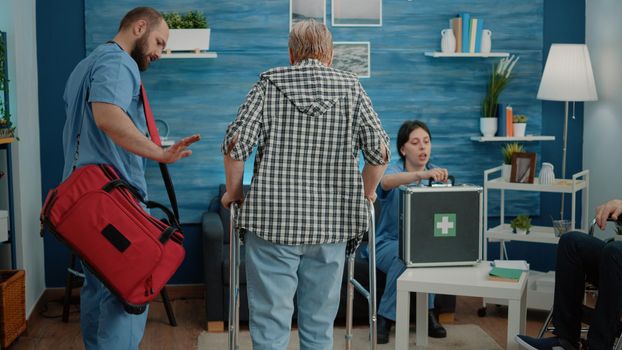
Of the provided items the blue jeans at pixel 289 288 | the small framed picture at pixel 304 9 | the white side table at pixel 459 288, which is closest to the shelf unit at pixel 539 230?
the white side table at pixel 459 288

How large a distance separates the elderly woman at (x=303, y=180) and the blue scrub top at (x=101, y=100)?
0.35 m

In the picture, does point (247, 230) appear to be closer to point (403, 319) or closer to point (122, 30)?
point (122, 30)

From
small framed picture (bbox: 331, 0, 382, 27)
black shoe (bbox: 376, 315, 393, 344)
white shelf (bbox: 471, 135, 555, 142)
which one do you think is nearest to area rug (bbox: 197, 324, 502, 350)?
black shoe (bbox: 376, 315, 393, 344)

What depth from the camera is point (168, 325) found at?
4.46m

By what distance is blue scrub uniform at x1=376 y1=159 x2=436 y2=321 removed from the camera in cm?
414

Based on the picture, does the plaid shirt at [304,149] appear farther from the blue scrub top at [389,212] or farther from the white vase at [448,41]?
the white vase at [448,41]

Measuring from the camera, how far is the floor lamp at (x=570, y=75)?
187 inches

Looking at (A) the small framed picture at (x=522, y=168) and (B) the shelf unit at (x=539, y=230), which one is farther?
(A) the small framed picture at (x=522, y=168)

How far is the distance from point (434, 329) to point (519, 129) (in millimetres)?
1469

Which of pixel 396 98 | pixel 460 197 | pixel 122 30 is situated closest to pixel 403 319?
pixel 460 197

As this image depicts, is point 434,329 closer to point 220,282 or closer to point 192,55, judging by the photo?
point 220,282

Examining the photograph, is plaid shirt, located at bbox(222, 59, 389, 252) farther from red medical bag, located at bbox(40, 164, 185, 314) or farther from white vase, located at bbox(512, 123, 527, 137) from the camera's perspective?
white vase, located at bbox(512, 123, 527, 137)

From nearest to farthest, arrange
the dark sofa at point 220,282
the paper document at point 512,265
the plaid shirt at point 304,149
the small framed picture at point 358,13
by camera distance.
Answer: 1. the plaid shirt at point 304,149
2. the paper document at point 512,265
3. the dark sofa at point 220,282
4. the small framed picture at point 358,13

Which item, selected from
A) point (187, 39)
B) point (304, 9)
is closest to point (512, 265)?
point (304, 9)
